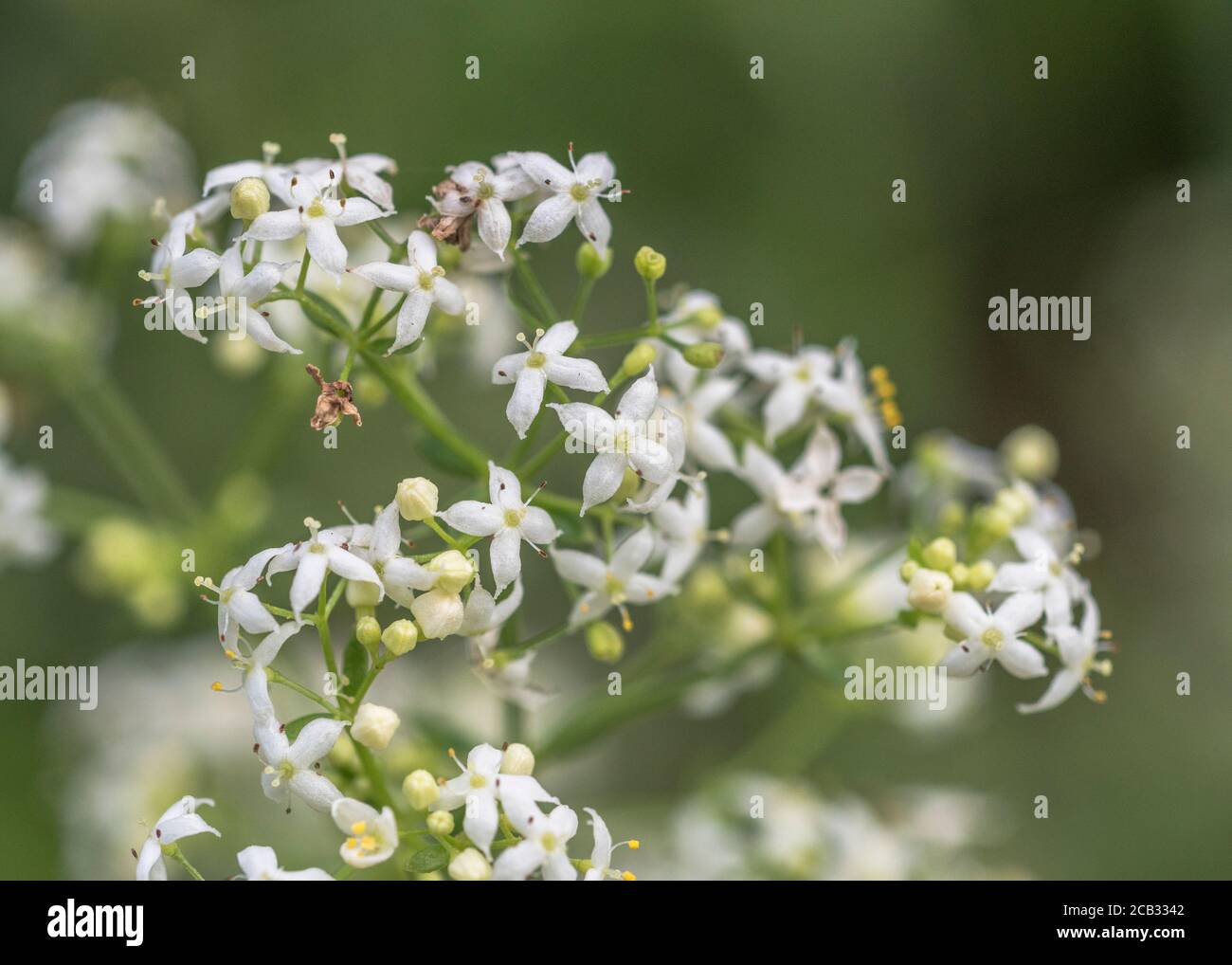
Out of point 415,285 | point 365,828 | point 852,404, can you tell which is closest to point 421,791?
point 365,828

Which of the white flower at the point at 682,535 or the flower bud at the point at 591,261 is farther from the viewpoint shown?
the white flower at the point at 682,535

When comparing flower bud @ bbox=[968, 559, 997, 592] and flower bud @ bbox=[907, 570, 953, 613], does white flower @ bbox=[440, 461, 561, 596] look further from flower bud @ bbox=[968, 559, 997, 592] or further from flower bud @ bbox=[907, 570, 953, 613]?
flower bud @ bbox=[968, 559, 997, 592]

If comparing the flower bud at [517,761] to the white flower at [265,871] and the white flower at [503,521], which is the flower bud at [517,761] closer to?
the white flower at [503,521]

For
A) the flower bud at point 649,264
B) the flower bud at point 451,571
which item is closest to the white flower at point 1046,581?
the flower bud at point 649,264

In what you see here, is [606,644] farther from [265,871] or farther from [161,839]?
[161,839]

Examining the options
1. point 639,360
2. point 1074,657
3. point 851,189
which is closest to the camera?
point 639,360
